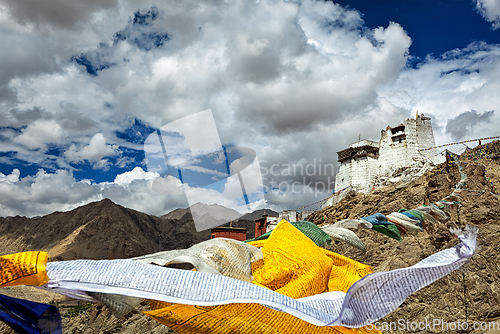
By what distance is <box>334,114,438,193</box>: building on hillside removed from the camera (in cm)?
3469

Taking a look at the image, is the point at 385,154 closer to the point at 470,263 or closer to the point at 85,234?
the point at 470,263

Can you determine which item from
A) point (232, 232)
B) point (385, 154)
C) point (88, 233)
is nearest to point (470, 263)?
point (232, 232)

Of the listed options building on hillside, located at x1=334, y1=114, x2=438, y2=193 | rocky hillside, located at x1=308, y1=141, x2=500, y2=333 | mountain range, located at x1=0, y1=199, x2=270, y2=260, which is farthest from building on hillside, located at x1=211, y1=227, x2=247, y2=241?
building on hillside, located at x1=334, y1=114, x2=438, y2=193

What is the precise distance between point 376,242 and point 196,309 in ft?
40.1

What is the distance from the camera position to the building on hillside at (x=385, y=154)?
34.7 m

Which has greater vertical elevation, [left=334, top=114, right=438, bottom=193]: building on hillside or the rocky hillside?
[left=334, top=114, right=438, bottom=193]: building on hillside

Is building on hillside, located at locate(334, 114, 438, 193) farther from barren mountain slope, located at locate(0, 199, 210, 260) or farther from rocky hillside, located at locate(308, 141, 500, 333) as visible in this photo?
barren mountain slope, located at locate(0, 199, 210, 260)

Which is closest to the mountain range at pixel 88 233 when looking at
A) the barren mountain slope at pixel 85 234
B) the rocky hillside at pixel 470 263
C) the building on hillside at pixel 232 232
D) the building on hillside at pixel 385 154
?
the barren mountain slope at pixel 85 234

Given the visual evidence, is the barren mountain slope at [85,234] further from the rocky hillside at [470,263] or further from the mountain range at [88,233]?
the rocky hillside at [470,263]

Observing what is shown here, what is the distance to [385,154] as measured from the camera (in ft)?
121

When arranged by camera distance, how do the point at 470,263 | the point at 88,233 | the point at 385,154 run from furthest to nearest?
the point at 88,233 → the point at 385,154 → the point at 470,263

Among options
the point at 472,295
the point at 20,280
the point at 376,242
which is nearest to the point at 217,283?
the point at 20,280

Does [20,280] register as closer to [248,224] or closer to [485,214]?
[485,214]

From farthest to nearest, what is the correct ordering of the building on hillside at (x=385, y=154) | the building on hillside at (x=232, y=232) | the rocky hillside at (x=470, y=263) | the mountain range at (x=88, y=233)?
1. the mountain range at (x=88, y=233)
2. the building on hillside at (x=385, y=154)
3. the building on hillside at (x=232, y=232)
4. the rocky hillside at (x=470, y=263)
